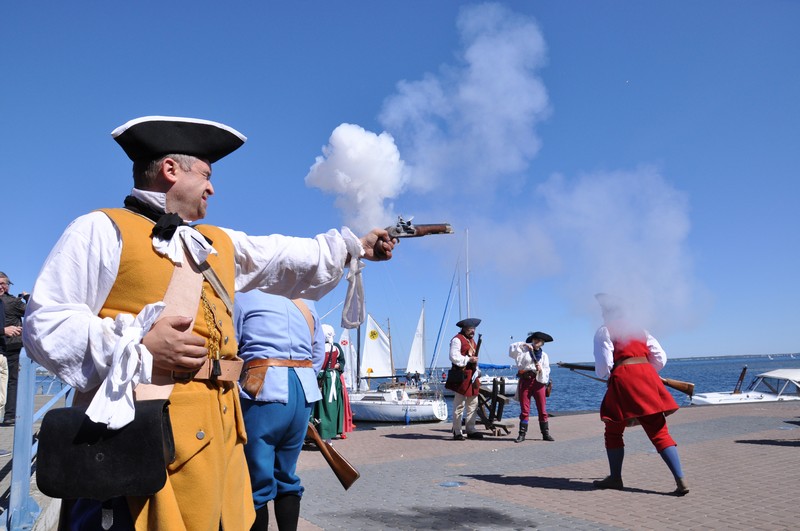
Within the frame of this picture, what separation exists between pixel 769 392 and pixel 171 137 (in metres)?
28.8

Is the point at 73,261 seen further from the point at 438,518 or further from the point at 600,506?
the point at 600,506

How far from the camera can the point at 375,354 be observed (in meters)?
44.6

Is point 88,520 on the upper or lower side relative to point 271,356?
lower

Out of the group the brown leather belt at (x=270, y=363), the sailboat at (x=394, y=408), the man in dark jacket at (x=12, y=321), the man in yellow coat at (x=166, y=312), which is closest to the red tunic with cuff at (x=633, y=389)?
the brown leather belt at (x=270, y=363)

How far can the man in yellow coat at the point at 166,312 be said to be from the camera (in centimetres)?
183

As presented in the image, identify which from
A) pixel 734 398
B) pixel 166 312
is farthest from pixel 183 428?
pixel 734 398

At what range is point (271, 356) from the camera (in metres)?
3.88

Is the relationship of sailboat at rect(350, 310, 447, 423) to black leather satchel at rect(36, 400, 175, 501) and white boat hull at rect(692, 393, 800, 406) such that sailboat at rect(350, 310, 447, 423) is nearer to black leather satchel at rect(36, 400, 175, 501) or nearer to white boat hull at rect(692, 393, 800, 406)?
white boat hull at rect(692, 393, 800, 406)

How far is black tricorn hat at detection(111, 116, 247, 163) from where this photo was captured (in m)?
2.26

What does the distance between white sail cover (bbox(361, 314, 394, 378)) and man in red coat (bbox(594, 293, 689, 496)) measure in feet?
121

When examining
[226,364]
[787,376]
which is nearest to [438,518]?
[226,364]

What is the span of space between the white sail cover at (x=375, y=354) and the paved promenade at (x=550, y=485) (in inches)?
1273

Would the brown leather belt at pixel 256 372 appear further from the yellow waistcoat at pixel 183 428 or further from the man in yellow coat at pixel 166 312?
the yellow waistcoat at pixel 183 428

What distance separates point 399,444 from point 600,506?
5530mm
